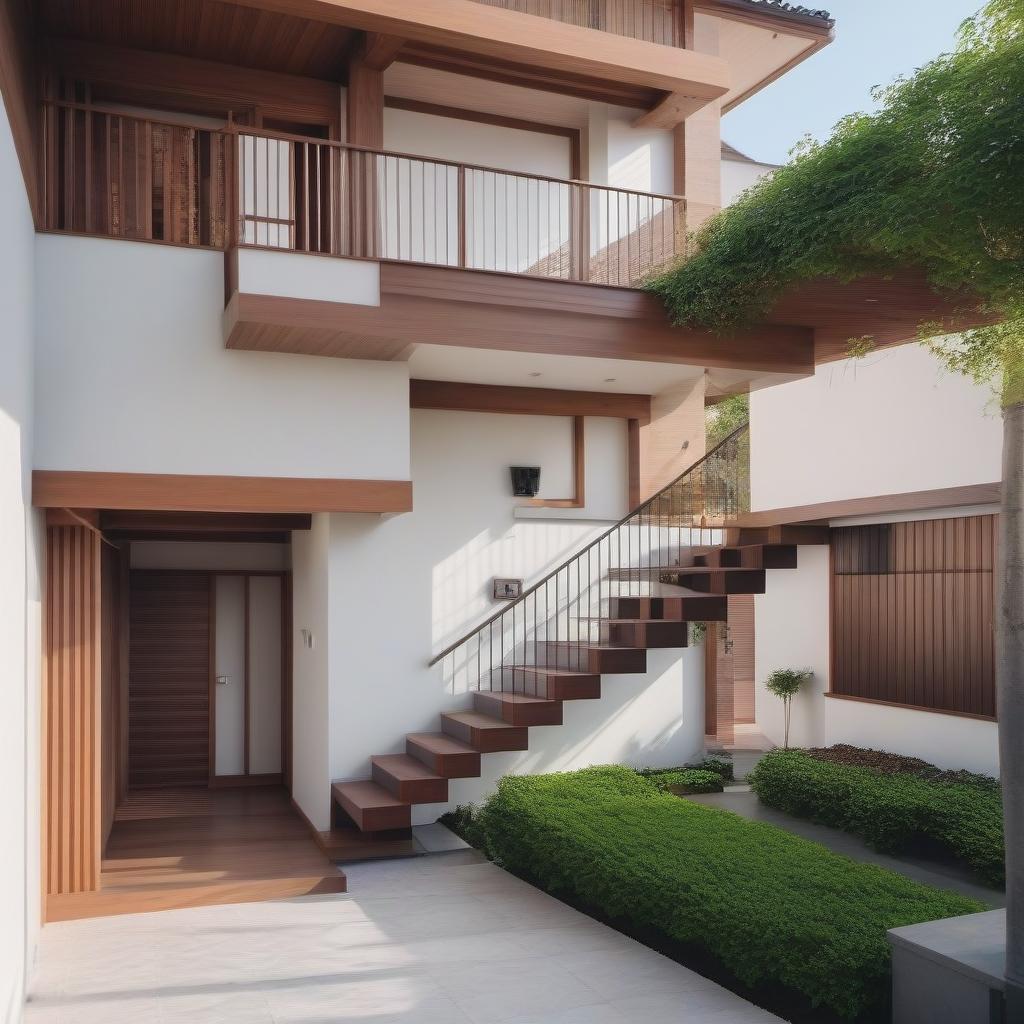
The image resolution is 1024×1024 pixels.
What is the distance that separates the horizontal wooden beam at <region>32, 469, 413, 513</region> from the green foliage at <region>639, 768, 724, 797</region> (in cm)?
378

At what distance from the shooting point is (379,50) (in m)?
8.57

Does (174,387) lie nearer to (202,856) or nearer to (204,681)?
(202,856)

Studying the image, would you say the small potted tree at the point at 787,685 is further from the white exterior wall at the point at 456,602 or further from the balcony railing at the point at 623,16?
the balcony railing at the point at 623,16

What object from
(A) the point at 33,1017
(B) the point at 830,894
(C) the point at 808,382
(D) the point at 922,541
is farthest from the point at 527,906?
(C) the point at 808,382

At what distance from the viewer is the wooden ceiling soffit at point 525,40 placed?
26.4 feet

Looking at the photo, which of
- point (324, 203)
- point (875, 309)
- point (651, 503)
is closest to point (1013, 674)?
point (875, 309)

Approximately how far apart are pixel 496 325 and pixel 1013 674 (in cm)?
479

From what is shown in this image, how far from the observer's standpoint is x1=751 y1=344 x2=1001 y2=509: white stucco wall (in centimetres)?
1050

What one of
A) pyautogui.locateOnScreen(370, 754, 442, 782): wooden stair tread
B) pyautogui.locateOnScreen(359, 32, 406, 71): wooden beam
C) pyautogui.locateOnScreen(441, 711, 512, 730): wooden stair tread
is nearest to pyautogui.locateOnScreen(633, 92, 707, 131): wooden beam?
pyautogui.locateOnScreen(359, 32, 406, 71): wooden beam

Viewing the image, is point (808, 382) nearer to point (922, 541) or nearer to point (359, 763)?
point (922, 541)

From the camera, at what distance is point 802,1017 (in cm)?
533

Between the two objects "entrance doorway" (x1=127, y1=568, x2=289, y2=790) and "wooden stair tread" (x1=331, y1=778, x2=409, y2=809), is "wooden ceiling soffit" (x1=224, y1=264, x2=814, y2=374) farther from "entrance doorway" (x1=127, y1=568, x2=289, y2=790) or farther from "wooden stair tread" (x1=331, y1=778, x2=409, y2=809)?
"entrance doorway" (x1=127, y1=568, x2=289, y2=790)

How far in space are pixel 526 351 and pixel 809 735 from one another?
7056mm

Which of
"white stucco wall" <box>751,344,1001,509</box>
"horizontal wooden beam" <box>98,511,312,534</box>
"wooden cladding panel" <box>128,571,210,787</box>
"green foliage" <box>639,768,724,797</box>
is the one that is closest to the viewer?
"horizontal wooden beam" <box>98,511,312,534</box>
